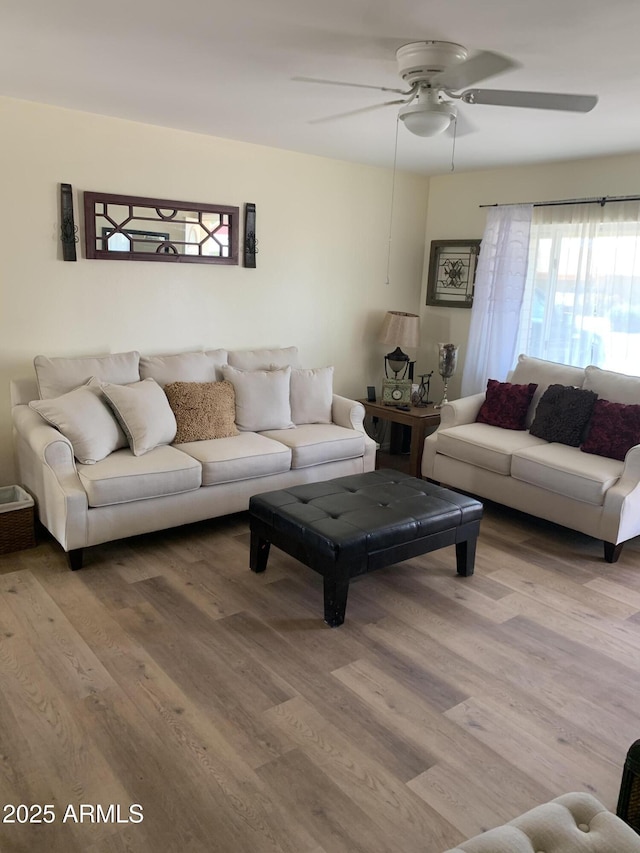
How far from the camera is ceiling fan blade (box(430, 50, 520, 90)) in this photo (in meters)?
2.37

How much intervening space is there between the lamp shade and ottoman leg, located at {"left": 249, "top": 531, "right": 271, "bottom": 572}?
242cm

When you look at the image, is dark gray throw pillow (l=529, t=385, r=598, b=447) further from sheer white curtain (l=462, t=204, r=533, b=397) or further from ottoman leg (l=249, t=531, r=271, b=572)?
ottoman leg (l=249, t=531, r=271, b=572)

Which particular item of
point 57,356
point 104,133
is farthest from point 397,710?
point 104,133

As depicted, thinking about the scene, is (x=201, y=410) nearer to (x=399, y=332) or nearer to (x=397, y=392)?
(x=397, y=392)

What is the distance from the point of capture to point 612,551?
3.62 m

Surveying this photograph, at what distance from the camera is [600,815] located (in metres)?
1.46

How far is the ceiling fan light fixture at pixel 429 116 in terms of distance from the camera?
2.62 m

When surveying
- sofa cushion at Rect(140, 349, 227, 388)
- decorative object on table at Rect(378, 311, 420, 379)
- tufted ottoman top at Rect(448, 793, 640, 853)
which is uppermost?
decorative object on table at Rect(378, 311, 420, 379)

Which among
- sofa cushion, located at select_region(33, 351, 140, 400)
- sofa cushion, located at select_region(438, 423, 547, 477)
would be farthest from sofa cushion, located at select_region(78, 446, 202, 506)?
sofa cushion, located at select_region(438, 423, 547, 477)

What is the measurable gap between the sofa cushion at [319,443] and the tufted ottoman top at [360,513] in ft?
1.92

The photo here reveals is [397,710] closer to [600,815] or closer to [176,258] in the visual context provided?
[600,815]

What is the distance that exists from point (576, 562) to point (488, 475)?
793 mm

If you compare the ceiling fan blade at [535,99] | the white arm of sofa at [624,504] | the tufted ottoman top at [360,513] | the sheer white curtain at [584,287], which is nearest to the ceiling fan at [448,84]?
the ceiling fan blade at [535,99]

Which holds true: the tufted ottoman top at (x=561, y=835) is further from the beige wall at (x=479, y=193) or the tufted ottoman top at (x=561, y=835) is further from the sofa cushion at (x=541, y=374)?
the beige wall at (x=479, y=193)
